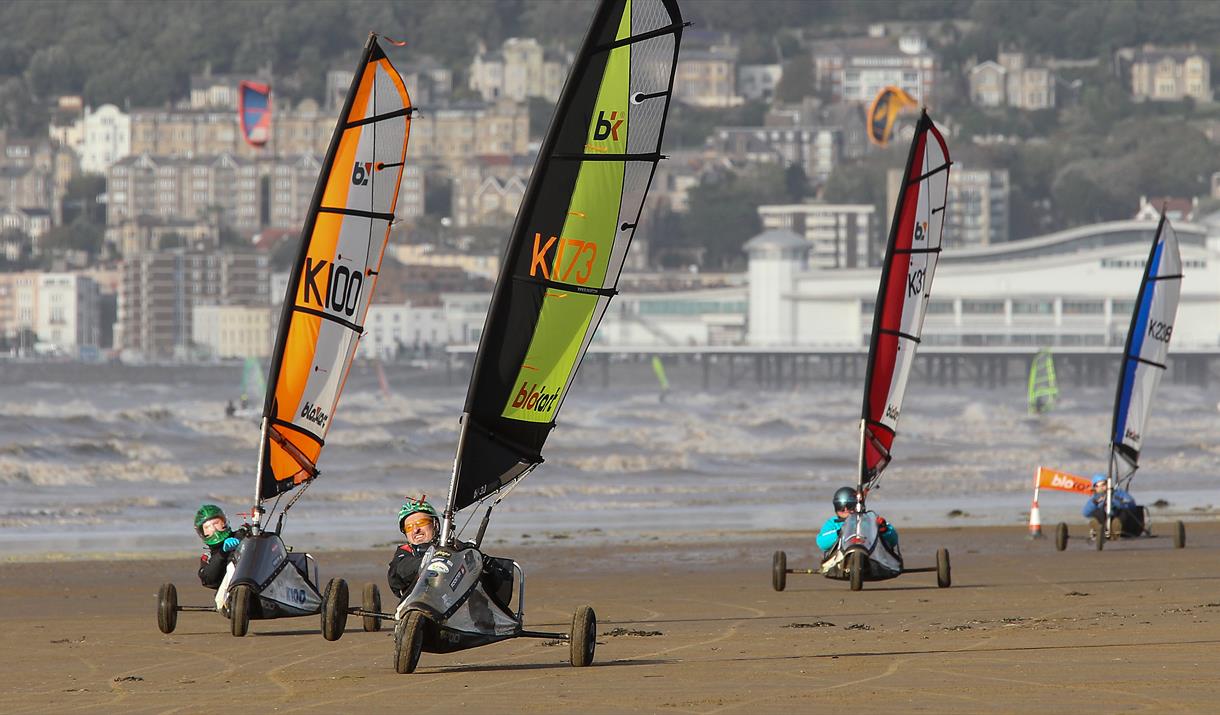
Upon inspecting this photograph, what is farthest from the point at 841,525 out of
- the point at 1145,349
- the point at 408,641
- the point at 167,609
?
the point at 1145,349

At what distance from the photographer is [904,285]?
1652cm

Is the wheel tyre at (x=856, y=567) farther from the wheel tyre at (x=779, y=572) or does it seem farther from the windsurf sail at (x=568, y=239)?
the windsurf sail at (x=568, y=239)

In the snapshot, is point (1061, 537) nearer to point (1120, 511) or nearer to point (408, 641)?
point (1120, 511)

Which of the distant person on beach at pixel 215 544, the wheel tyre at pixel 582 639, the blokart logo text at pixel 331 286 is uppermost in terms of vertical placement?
the blokart logo text at pixel 331 286

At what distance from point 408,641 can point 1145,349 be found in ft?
42.7

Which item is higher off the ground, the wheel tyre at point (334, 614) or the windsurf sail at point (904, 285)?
the windsurf sail at point (904, 285)

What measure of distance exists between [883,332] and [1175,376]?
95.0m

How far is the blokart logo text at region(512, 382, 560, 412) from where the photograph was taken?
981cm

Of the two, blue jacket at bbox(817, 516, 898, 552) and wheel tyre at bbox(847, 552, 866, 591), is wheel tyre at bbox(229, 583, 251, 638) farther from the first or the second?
blue jacket at bbox(817, 516, 898, 552)

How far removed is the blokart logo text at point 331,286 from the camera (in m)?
12.3

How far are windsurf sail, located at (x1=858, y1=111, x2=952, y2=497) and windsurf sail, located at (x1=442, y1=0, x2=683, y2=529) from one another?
6.42m

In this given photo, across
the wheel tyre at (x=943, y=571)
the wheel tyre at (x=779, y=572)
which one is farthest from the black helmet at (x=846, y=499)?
the wheel tyre at (x=943, y=571)

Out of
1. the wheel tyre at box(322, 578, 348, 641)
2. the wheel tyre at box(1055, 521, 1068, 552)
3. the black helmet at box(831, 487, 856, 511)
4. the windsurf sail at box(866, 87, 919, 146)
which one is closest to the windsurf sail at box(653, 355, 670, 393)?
the windsurf sail at box(866, 87, 919, 146)

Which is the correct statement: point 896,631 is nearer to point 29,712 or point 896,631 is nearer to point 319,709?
point 319,709
